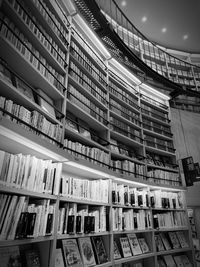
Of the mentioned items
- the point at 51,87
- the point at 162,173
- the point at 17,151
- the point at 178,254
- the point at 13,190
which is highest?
the point at 51,87

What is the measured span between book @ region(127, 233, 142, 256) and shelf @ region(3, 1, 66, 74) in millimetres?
2569

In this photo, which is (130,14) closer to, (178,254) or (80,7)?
(80,7)

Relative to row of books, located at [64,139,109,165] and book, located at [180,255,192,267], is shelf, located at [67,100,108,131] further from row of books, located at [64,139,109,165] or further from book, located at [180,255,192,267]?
book, located at [180,255,192,267]

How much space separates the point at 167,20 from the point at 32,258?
280 inches

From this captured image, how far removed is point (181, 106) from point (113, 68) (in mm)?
2860

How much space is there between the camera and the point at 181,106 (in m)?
5.62

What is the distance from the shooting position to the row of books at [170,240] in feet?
10.2

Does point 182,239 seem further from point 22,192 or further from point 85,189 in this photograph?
point 22,192

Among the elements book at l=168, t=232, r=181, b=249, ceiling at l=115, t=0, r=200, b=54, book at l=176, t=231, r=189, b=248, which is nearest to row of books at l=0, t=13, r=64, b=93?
book at l=168, t=232, r=181, b=249

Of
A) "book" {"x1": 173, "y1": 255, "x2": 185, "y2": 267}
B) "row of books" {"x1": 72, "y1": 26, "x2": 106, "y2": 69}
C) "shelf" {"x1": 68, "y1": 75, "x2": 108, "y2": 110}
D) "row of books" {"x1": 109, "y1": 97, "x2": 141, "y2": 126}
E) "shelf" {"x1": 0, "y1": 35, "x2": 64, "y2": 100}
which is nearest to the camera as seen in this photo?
"shelf" {"x1": 0, "y1": 35, "x2": 64, "y2": 100}

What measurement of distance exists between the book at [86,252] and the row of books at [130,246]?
1.64ft

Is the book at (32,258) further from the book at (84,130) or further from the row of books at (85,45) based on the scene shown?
the row of books at (85,45)

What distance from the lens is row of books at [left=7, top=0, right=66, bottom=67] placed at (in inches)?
75.8

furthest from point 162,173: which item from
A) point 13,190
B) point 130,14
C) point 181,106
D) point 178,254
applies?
point 130,14
